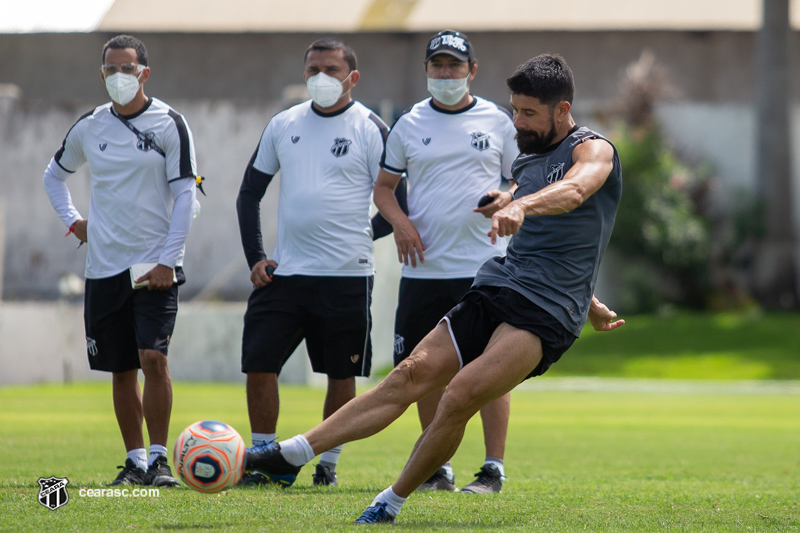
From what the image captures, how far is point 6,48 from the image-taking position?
38.5 m

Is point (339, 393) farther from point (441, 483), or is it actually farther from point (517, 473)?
point (517, 473)

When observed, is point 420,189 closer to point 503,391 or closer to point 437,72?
point 437,72

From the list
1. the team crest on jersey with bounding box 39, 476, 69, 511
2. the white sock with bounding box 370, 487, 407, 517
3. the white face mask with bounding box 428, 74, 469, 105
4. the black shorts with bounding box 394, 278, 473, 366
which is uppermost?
the white face mask with bounding box 428, 74, 469, 105

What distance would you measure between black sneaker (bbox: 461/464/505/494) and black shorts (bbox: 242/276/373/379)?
3.65 feet

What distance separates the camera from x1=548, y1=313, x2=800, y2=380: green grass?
24.2m

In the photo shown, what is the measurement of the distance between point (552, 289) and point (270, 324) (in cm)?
244

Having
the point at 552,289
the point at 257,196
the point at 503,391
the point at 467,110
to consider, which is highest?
the point at 467,110

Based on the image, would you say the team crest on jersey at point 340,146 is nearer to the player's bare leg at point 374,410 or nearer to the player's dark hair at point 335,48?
the player's dark hair at point 335,48

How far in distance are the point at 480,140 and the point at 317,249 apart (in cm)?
136

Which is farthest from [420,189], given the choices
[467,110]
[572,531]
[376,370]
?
[376,370]

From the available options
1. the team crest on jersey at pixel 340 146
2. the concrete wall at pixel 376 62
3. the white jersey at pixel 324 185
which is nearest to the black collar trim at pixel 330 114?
the white jersey at pixel 324 185

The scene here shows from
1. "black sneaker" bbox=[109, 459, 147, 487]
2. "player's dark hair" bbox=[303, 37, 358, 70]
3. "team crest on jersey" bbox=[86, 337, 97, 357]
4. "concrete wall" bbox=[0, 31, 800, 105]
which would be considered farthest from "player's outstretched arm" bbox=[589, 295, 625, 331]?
"concrete wall" bbox=[0, 31, 800, 105]

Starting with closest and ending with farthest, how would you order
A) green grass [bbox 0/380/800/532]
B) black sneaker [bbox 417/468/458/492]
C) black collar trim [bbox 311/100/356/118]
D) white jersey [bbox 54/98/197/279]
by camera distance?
green grass [bbox 0/380/800/532] → black sneaker [bbox 417/468/458/492] → white jersey [bbox 54/98/197/279] → black collar trim [bbox 311/100/356/118]

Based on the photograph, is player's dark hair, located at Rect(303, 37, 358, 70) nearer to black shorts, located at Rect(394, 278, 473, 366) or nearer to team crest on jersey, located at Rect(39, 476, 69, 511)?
black shorts, located at Rect(394, 278, 473, 366)
